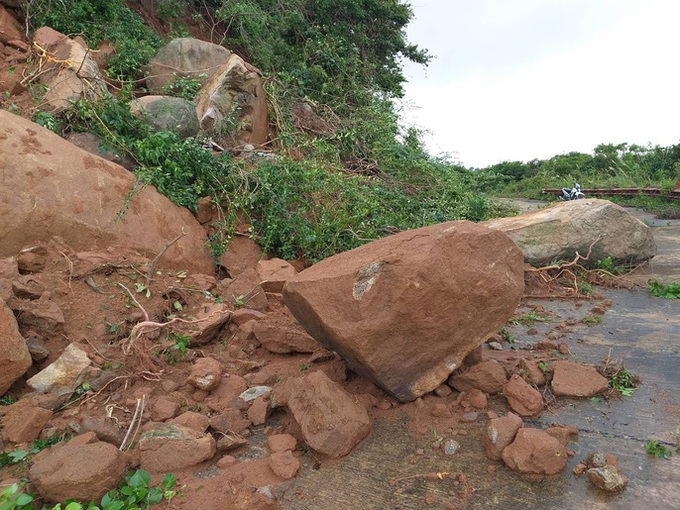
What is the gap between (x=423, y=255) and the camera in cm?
224

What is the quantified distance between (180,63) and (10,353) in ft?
18.2

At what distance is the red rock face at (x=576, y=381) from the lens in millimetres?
2480

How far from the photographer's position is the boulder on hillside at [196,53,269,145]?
6.39m

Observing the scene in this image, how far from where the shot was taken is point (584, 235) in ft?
17.5

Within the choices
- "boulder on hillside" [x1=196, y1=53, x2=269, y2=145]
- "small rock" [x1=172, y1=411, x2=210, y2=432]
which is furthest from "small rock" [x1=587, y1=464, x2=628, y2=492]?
"boulder on hillside" [x1=196, y1=53, x2=269, y2=145]

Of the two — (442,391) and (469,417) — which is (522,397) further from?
(442,391)

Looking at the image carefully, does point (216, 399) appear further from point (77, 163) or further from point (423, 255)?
point (77, 163)

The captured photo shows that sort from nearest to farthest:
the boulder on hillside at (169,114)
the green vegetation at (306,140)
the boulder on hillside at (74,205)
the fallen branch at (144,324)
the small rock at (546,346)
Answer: the fallen branch at (144,324) → the small rock at (546,346) → the boulder on hillside at (74,205) → the green vegetation at (306,140) → the boulder on hillside at (169,114)

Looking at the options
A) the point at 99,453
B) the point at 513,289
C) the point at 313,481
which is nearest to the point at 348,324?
the point at 313,481

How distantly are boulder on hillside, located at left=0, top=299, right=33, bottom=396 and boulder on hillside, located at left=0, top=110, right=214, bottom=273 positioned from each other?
1.15 m

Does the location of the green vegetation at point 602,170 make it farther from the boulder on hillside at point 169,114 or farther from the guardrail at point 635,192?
the boulder on hillside at point 169,114

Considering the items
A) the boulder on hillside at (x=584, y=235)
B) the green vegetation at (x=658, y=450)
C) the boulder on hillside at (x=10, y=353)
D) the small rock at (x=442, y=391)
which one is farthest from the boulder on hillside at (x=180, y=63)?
the green vegetation at (x=658, y=450)

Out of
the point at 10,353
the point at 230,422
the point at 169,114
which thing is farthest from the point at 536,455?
the point at 169,114

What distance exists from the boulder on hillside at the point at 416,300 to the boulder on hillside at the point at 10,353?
1545 millimetres
